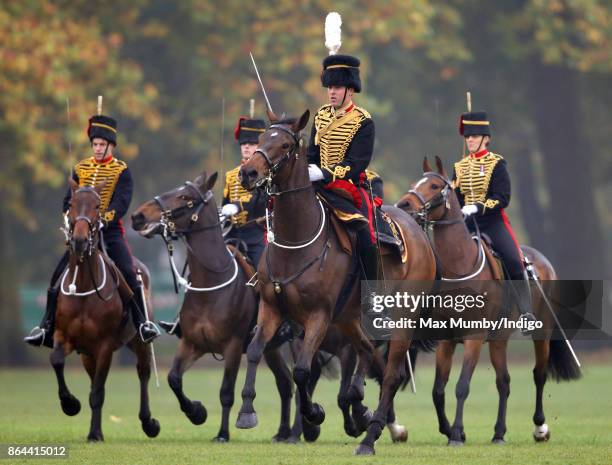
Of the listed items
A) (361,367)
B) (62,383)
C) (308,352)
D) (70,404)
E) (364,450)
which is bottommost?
(364,450)

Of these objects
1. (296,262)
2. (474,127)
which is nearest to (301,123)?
(296,262)

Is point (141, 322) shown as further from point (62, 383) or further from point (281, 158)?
point (281, 158)

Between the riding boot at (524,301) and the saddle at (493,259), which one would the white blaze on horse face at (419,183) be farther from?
the riding boot at (524,301)

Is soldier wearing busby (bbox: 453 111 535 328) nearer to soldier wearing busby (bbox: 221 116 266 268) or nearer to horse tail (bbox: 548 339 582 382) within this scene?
horse tail (bbox: 548 339 582 382)

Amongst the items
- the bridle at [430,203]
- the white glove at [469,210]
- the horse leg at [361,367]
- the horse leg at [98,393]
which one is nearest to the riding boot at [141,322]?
the horse leg at [98,393]

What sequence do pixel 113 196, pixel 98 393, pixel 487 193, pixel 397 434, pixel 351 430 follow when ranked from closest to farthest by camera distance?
pixel 98 393 < pixel 351 430 < pixel 397 434 < pixel 113 196 < pixel 487 193

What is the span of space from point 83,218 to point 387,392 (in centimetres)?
349

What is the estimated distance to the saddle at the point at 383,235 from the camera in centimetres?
1389

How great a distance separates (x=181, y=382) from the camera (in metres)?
15.7

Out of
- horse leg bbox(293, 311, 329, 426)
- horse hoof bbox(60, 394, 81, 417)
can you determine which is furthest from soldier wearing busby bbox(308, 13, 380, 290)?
Result: horse hoof bbox(60, 394, 81, 417)

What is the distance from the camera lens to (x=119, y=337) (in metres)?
16.2

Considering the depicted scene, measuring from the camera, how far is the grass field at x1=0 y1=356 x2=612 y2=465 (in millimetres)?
13602

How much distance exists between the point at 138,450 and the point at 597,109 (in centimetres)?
2701

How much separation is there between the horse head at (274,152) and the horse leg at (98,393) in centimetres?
354
